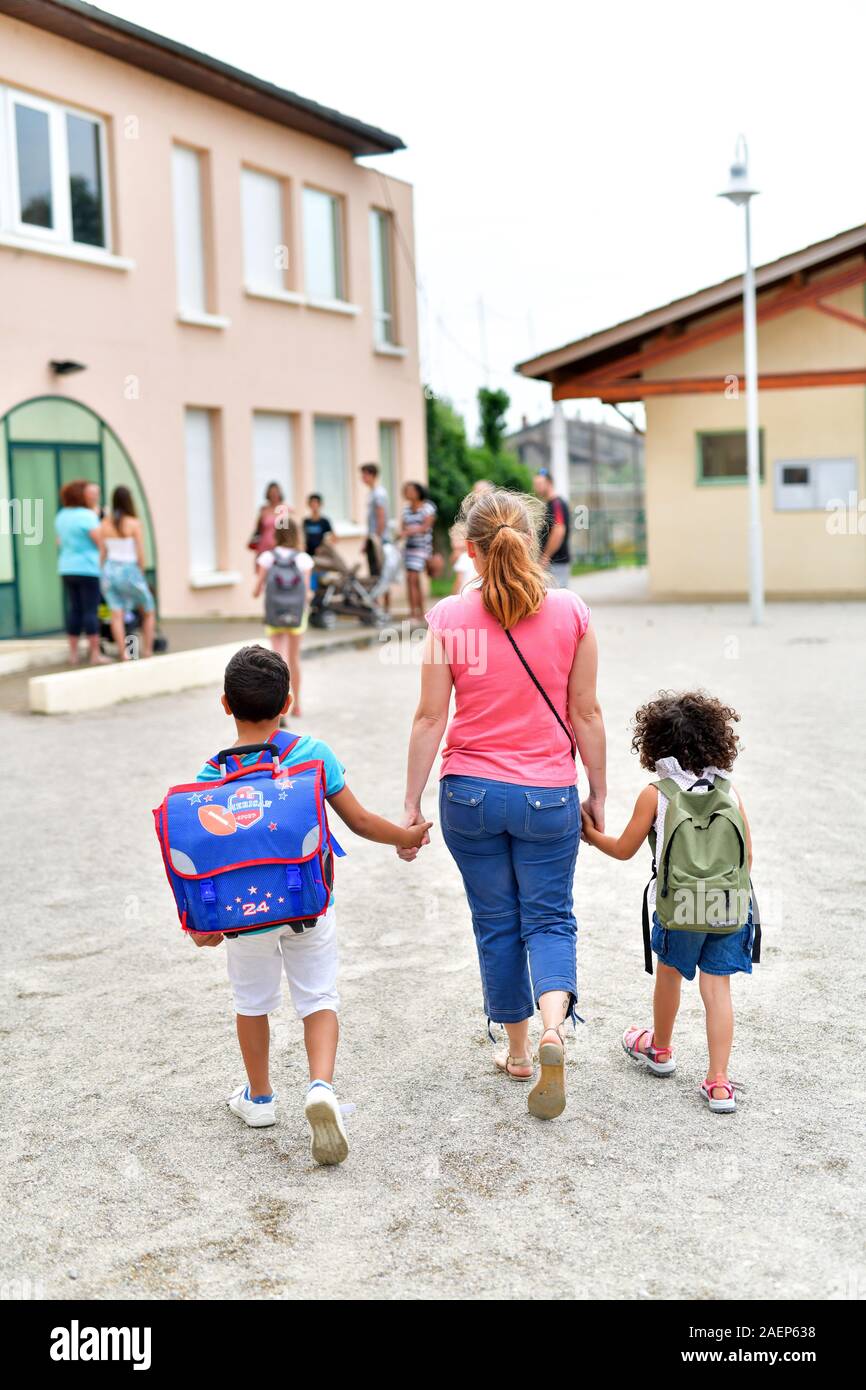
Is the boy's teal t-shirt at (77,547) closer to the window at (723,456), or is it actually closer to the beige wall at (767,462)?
the beige wall at (767,462)

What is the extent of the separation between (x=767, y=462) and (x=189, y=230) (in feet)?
30.0

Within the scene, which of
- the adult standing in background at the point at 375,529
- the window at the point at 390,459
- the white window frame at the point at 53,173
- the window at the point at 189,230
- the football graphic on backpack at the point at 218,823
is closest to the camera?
the football graphic on backpack at the point at 218,823

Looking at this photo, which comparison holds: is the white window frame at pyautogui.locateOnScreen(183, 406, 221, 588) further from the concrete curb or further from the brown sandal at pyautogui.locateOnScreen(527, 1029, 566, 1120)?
the brown sandal at pyautogui.locateOnScreen(527, 1029, 566, 1120)

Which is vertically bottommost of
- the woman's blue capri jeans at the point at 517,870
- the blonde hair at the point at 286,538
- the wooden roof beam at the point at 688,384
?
the woman's blue capri jeans at the point at 517,870

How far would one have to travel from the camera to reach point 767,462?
23.4 meters

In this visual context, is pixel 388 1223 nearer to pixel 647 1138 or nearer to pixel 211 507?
pixel 647 1138

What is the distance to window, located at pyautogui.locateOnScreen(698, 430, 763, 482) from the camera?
23547mm

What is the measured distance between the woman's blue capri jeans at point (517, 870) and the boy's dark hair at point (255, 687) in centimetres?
59

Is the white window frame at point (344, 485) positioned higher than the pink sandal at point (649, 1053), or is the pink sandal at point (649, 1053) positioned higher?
the white window frame at point (344, 485)

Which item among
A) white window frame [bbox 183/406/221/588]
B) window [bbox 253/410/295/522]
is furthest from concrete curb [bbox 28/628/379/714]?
window [bbox 253/410/295/522]

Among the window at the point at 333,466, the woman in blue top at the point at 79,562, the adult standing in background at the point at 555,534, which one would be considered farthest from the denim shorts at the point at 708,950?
the window at the point at 333,466

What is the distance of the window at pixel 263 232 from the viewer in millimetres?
21562
